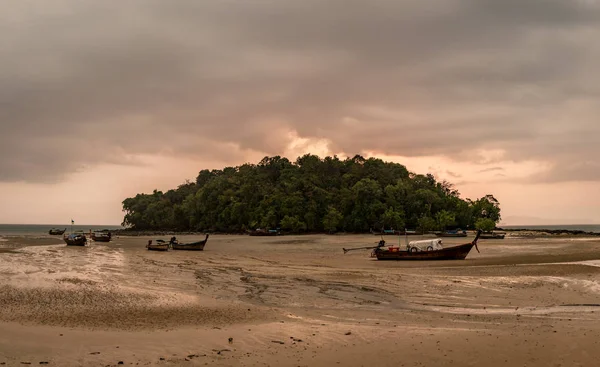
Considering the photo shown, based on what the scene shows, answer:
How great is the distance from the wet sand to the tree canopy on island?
8393cm

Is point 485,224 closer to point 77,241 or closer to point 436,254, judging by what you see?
point 436,254

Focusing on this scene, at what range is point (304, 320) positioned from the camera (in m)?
14.9

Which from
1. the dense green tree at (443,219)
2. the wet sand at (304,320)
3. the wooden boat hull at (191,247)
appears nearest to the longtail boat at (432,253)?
the wet sand at (304,320)

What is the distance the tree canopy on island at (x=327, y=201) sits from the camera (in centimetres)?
11088

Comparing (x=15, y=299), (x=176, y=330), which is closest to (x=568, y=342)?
(x=176, y=330)

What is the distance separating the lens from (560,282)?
77.6ft

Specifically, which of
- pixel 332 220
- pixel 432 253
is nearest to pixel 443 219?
pixel 332 220

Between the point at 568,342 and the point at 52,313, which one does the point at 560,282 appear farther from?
the point at 52,313

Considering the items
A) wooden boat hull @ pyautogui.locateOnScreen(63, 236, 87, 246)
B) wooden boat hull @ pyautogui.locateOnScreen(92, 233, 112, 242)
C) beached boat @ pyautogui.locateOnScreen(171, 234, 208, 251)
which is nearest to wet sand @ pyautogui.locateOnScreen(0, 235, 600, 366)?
beached boat @ pyautogui.locateOnScreen(171, 234, 208, 251)

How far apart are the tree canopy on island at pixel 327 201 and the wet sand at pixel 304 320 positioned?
8393cm

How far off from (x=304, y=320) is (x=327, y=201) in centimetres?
10336

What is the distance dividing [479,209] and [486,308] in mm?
114535

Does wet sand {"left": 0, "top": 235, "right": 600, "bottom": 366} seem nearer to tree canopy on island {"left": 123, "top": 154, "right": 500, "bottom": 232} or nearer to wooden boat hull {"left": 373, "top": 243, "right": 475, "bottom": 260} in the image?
wooden boat hull {"left": 373, "top": 243, "right": 475, "bottom": 260}

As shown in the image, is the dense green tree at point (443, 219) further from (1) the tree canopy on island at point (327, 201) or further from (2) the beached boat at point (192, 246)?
(2) the beached boat at point (192, 246)
